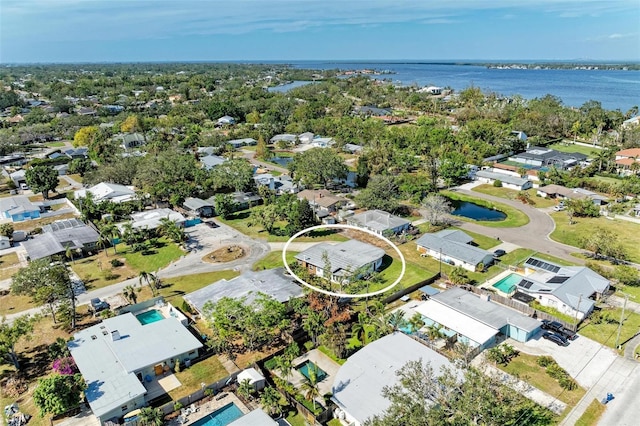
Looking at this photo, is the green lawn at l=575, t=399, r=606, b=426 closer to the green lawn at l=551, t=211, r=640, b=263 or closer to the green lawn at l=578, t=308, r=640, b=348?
the green lawn at l=578, t=308, r=640, b=348

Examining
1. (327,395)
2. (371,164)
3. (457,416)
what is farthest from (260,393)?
(371,164)

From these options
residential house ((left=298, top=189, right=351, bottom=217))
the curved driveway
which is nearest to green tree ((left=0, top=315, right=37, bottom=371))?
residential house ((left=298, top=189, right=351, bottom=217))

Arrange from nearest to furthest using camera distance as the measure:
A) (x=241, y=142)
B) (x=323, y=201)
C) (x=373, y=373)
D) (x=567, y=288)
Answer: (x=373, y=373) < (x=567, y=288) < (x=323, y=201) < (x=241, y=142)

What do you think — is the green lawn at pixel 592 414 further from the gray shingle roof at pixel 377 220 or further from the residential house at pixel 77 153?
the residential house at pixel 77 153

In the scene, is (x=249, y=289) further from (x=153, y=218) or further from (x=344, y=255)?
(x=153, y=218)

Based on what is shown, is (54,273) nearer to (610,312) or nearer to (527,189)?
(610,312)

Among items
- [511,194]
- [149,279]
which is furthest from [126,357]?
[511,194]
